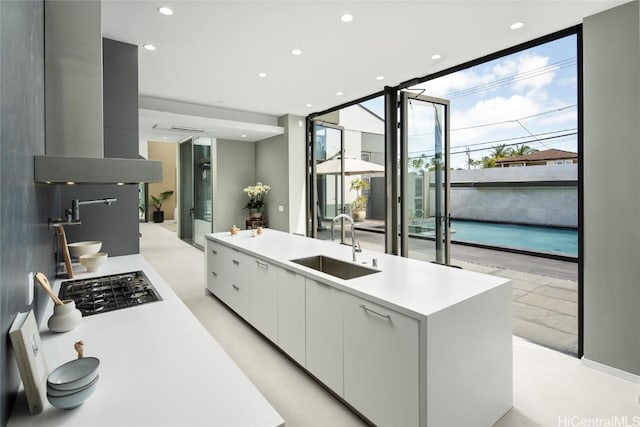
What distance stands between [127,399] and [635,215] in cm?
306

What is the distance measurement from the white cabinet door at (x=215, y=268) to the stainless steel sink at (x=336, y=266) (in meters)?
1.34

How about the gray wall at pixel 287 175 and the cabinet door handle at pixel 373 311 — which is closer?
the cabinet door handle at pixel 373 311

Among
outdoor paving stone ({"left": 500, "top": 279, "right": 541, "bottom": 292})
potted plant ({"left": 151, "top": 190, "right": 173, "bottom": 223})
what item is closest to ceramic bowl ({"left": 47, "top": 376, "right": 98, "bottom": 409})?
outdoor paving stone ({"left": 500, "top": 279, "right": 541, "bottom": 292})

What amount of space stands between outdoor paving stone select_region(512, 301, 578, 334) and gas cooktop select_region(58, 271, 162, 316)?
3.47 m

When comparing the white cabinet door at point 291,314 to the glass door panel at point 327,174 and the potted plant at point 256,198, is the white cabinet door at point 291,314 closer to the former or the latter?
the glass door panel at point 327,174

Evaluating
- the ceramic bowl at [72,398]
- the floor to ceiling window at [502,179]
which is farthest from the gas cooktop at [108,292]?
the floor to ceiling window at [502,179]

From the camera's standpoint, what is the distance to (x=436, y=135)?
405 centimetres

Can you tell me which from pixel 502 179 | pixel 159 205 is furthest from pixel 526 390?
pixel 159 205

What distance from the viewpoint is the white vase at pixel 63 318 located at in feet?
4.21

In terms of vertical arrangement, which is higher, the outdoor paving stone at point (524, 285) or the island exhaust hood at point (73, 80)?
the island exhaust hood at point (73, 80)

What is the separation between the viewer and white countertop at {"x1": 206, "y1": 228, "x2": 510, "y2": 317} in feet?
5.12

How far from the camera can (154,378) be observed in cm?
97

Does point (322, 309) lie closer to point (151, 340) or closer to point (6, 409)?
point (151, 340)

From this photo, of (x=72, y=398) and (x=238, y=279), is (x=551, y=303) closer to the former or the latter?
(x=238, y=279)
